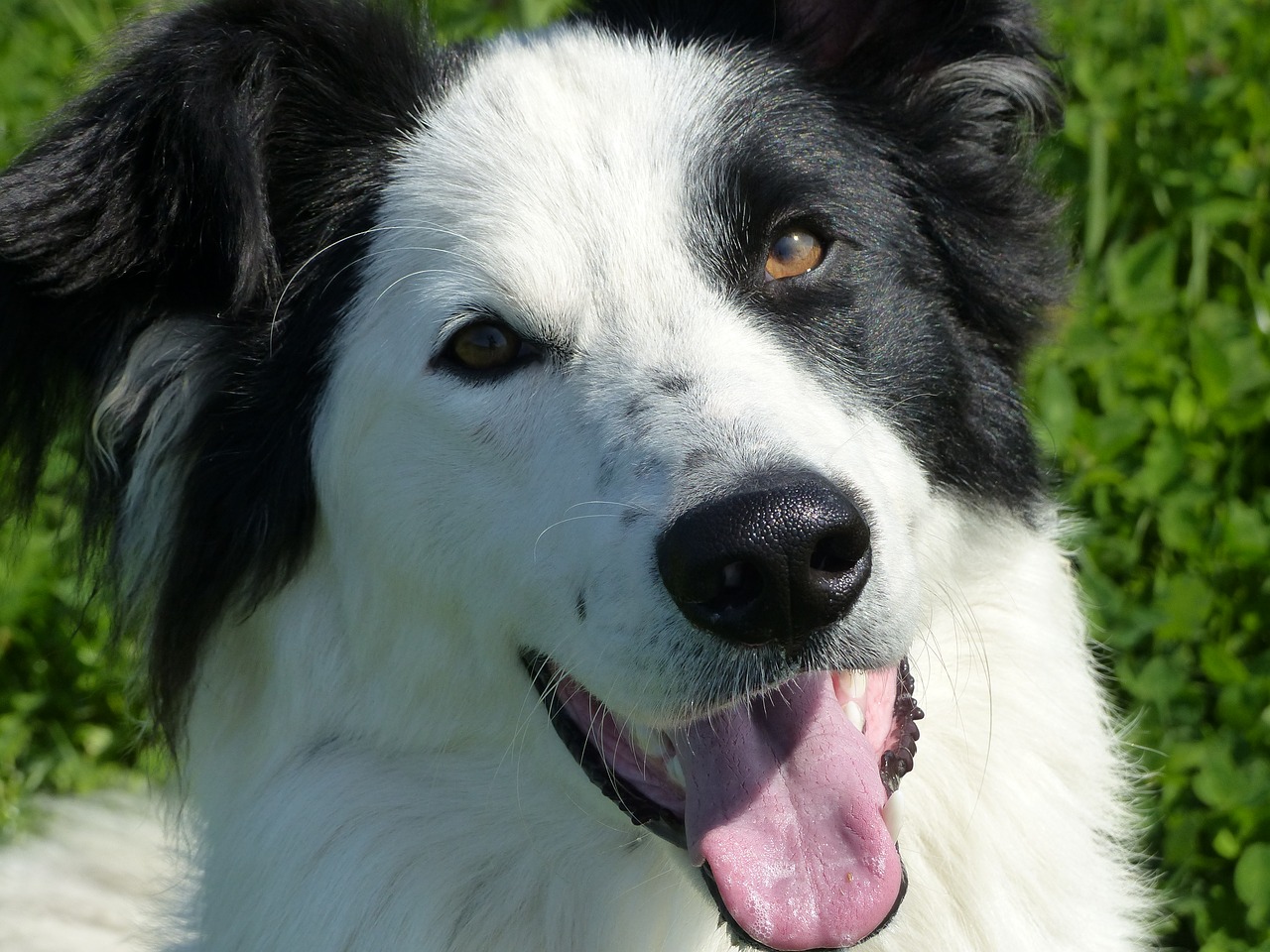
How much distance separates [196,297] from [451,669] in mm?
912

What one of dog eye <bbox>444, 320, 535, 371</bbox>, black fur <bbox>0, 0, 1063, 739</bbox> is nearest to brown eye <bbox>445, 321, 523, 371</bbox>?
dog eye <bbox>444, 320, 535, 371</bbox>

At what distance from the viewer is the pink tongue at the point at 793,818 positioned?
2.54 m

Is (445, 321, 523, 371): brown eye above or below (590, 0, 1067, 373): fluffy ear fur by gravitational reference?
below

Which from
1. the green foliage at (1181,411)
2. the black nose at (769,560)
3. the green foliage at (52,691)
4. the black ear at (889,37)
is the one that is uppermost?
the black ear at (889,37)

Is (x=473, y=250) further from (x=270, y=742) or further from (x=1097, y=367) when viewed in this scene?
(x=1097, y=367)

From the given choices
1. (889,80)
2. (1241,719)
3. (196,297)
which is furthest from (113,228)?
(1241,719)

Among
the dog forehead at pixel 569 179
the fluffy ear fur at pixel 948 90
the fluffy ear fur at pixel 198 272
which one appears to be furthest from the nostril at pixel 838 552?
the fluffy ear fur at pixel 198 272

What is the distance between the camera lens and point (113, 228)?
276 centimetres

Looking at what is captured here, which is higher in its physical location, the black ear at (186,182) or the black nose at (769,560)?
the black ear at (186,182)

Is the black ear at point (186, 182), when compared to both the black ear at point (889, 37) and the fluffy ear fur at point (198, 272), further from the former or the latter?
the black ear at point (889, 37)

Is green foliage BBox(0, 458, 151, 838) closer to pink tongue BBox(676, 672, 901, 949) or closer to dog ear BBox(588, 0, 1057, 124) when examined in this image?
pink tongue BBox(676, 672, 901, 949)

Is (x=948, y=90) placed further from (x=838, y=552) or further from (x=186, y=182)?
(x=186, y=182)

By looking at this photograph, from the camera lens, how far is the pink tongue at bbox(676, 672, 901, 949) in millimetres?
2539

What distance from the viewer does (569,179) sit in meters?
2.81
